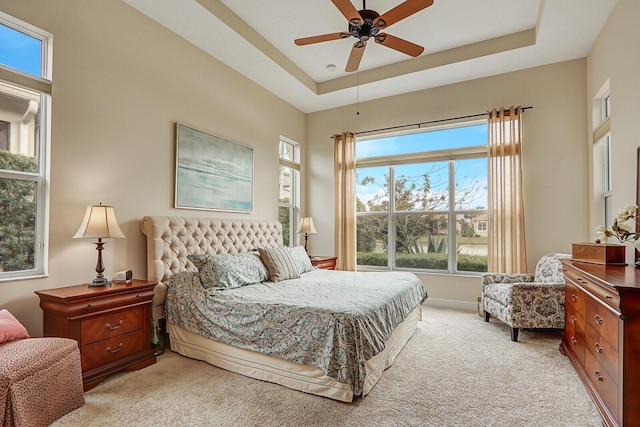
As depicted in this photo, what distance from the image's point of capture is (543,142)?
4.53m

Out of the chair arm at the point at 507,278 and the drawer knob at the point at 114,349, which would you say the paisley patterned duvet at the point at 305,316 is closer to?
the drawer knob at the point at 114,349

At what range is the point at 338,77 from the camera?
532 cm

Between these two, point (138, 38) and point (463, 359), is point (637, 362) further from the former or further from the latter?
point (138, 38)

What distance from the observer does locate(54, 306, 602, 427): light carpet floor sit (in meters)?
2.13

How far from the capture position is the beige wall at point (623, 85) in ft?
9.38

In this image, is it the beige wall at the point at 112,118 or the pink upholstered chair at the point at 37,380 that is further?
the beige wall at the point at 112,118

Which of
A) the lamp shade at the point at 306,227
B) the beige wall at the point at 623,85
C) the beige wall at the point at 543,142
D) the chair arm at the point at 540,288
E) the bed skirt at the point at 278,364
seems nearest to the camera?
the bed skirt at the point at 278,364

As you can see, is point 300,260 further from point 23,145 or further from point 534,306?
point 23,145

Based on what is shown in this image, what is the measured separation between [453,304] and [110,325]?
4.45m

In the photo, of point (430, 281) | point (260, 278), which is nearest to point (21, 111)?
point (260, 278)

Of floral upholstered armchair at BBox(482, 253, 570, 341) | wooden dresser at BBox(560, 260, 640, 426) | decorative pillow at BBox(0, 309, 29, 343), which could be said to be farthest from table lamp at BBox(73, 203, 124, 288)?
floral upholstered armchair at BBox(482, 253, 570, 341)

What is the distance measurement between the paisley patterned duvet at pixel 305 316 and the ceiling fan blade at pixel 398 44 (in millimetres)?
2401

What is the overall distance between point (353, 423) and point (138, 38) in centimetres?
401

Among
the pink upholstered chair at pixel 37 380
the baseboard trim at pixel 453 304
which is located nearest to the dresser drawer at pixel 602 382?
the baseboard trim at pixel 453 304
